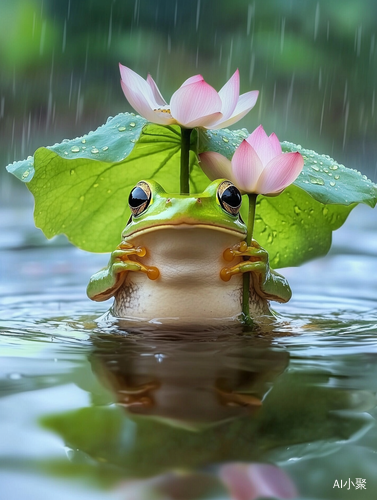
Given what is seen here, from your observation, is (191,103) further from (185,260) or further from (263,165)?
(185,260)

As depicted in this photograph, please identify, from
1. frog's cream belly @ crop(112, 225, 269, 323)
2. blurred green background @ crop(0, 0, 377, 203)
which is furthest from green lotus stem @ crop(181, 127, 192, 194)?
blurred green background @ crop(0, 0, 377, 203)

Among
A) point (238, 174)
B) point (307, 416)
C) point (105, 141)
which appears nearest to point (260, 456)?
point (307, 416)

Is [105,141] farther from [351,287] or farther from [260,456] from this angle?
[351,287]

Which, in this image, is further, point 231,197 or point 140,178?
point 140,178

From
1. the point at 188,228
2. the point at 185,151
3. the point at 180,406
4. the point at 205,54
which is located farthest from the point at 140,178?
the point at 205,54

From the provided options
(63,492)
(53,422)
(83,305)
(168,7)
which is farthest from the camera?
(168,7)

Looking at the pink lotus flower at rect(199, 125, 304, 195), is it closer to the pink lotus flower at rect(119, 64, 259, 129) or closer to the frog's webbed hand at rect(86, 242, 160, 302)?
the pink lotus flower at rect(119, 64, 259, 129)
